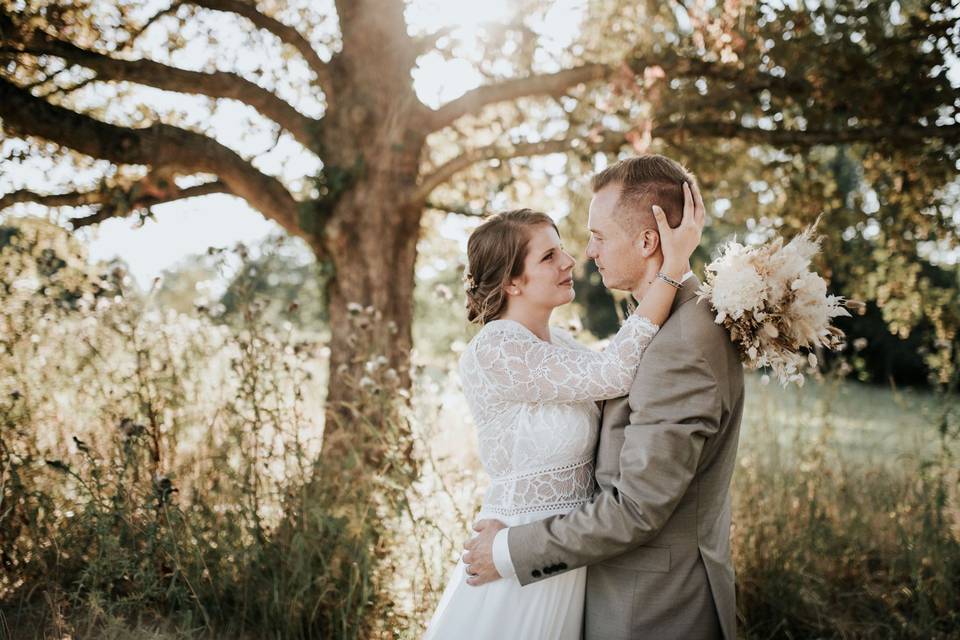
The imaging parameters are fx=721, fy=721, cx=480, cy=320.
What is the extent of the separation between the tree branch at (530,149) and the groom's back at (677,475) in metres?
3.59

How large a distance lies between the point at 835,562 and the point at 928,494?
0.79m

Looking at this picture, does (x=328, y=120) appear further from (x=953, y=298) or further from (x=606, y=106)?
(x=953, y=298)

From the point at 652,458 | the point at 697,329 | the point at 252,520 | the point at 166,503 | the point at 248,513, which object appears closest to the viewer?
the point at 652,458

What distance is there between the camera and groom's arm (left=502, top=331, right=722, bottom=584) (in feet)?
7.42

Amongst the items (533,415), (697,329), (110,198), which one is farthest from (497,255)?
(110,198)

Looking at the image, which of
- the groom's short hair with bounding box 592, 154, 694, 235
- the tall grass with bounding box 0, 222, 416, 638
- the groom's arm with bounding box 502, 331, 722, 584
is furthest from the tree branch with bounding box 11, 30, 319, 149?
the groom's arm with bounding box 502, 331, 722, 584

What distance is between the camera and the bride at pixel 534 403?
2541mm

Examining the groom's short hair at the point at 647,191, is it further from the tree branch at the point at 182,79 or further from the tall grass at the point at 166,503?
the tree branch at the point at 182,79

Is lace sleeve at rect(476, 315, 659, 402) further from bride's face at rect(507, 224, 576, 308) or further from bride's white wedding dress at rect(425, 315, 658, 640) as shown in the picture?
bride's face at rect(507, 224, 576, 308)

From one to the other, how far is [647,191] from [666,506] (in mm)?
1100

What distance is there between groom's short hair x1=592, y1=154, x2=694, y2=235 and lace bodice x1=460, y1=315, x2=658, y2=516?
0.42 m

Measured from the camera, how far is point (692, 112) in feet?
19.6

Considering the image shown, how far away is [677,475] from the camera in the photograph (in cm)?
227

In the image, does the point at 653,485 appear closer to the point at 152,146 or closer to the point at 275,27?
the point at 152,146
